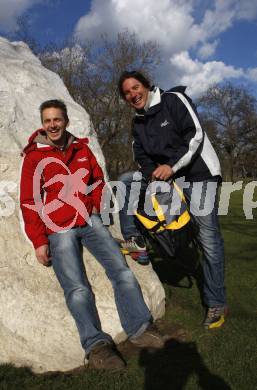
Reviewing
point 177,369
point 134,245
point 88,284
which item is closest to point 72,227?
point 88,284

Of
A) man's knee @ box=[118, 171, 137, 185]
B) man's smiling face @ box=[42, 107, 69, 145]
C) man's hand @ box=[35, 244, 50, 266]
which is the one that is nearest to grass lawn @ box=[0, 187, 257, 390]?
man's hand @ box=[35, 244, 50, 266]

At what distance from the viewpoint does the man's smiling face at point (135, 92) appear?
4461 millimetres

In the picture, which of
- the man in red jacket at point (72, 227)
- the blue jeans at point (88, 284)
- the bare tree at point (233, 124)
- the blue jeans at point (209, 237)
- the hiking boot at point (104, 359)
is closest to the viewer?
the hiking boot at point (104, 359)

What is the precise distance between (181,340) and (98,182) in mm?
1908

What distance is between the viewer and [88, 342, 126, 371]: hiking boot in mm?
3629

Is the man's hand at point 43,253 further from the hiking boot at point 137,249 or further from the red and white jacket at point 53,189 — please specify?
the hiking boot at point 137,249

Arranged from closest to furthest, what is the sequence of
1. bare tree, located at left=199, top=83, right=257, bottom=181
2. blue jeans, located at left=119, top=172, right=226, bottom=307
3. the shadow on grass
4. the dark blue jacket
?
1. the shadow on grass
2. the dark blue jacket
3. blue jeans, located at left=119, top=172, right=226, bottom=307
4. bare tree, located at left=199, top=83, right=257, bottom=181

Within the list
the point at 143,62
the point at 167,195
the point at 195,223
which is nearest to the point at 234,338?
the point at 195,223

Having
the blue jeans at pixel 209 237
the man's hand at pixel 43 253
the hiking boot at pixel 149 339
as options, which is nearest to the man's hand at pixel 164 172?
the blue jeans at pixel 209 237

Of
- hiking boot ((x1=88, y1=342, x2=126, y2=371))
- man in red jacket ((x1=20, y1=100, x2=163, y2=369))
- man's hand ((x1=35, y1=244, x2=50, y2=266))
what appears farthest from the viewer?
man's hand ((x1=35, y1=244, x2=50, y2=266))

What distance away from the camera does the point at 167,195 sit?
179 inches

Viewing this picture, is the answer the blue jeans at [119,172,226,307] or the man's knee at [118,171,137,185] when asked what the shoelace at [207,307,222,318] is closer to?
the blue jeans at [119,172,226,307]

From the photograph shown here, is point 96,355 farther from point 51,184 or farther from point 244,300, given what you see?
point 244,300

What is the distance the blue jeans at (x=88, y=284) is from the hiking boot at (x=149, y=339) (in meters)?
0.05
